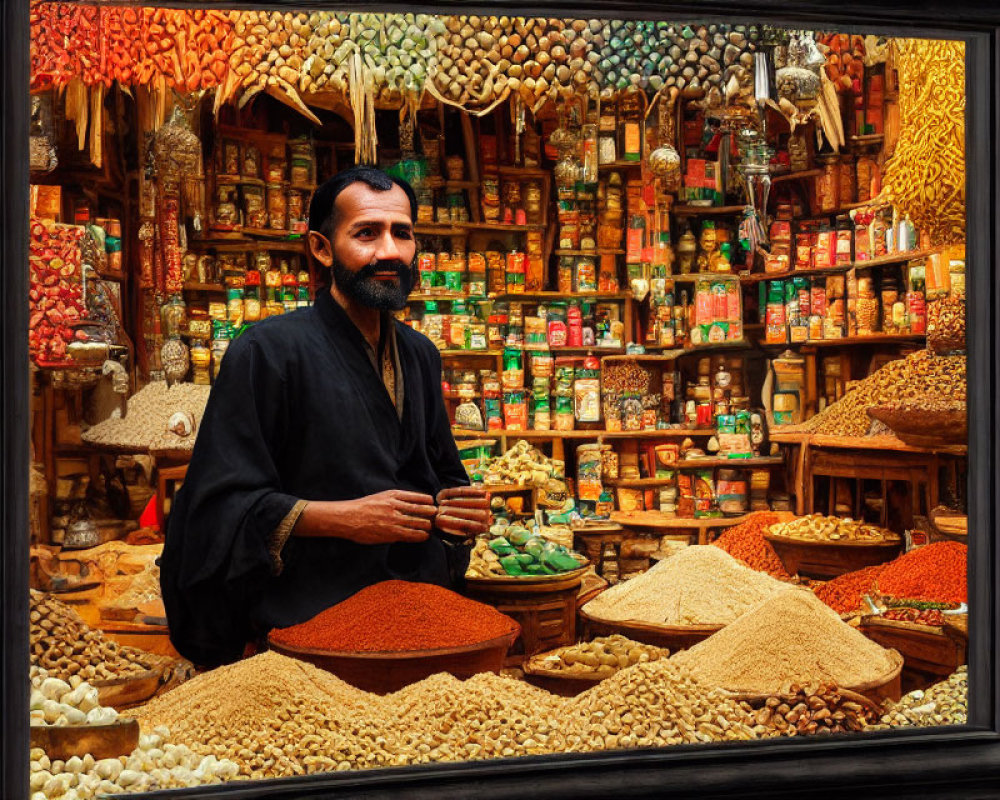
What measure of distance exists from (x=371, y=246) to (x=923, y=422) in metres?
1.31

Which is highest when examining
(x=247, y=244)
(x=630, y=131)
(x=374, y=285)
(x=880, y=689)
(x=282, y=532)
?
(x=630, y=131)

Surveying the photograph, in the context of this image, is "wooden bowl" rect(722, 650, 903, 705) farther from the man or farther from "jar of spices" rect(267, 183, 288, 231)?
"jar of spices" rect(267, 183, 288, 231)

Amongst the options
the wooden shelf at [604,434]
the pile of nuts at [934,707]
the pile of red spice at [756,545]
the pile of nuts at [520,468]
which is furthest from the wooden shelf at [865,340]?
the pile of nuts at [934,707]

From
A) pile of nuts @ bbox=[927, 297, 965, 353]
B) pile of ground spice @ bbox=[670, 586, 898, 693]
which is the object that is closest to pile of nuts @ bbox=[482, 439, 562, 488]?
pile of ground spice @ bbox=[670, 586, 898, 693]

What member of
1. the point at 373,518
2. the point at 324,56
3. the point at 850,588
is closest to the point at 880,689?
the point at 850,588

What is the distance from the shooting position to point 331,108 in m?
2.24

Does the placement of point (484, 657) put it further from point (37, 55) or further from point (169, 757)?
point (37, 55)

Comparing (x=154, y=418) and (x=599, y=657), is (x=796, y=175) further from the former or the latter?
(x=154, y=418)

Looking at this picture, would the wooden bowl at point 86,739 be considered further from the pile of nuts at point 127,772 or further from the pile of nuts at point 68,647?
the pile of nuts at point 68,647

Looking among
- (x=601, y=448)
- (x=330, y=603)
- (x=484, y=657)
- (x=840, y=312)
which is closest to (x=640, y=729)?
(x=484, y=657)

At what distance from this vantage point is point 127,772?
156cm

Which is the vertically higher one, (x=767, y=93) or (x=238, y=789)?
(x=767, y=93)

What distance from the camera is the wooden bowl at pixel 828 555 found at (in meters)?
2.57

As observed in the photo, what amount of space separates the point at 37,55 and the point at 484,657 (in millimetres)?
1290
